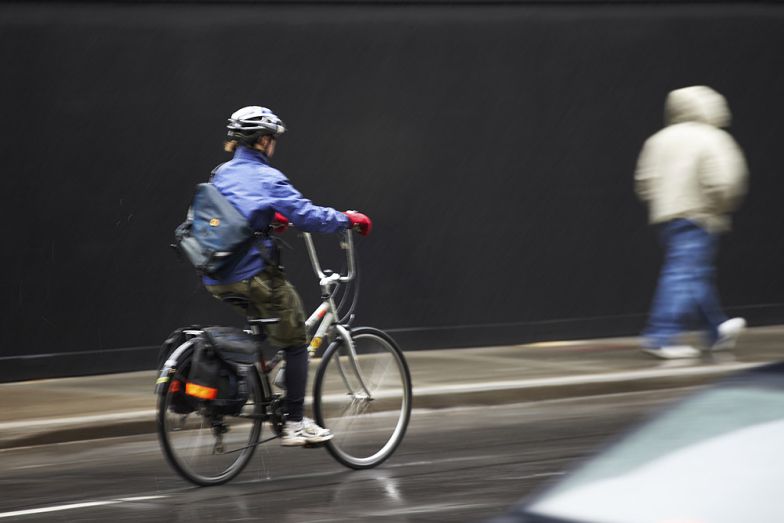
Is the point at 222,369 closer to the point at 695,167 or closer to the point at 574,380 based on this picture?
the point at 574,380

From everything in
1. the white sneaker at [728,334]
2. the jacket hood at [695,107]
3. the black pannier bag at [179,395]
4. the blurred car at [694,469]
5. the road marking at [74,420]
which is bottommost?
the road marking at [74,420]

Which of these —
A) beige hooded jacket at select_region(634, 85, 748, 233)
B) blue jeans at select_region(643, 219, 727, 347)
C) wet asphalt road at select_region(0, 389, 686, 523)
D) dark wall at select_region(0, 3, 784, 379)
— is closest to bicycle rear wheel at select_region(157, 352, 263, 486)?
wet asphalt road at select_region(0, 389, 686, 523)

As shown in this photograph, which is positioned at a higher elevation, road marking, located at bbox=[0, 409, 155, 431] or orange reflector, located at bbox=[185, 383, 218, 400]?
orange reflector, located at bbox=[185, 383, 218, 400]

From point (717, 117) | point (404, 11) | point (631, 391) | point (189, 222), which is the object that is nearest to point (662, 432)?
point (189, 222)

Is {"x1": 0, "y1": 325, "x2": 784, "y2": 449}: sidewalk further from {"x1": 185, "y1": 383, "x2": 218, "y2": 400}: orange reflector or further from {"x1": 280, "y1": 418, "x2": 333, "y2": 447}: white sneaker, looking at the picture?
{"x1": 185, "y1": 383, "x2": 218, "y2": 400}: orange reflector

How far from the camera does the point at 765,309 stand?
1373cm

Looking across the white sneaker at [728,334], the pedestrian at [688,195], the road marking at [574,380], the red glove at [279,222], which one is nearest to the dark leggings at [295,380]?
the red glove at [279,222]

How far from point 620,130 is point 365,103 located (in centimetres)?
252

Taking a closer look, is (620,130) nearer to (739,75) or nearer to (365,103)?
(739,75)

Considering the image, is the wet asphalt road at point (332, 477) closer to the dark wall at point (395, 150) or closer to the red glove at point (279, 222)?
the red glove at point (279, 222)

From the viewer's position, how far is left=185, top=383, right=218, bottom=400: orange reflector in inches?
274

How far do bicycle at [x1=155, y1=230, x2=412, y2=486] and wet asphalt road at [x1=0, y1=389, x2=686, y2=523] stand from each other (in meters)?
0.14

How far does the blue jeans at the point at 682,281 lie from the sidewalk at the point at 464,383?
12.0 inches

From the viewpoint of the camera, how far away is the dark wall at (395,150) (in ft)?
36.7
